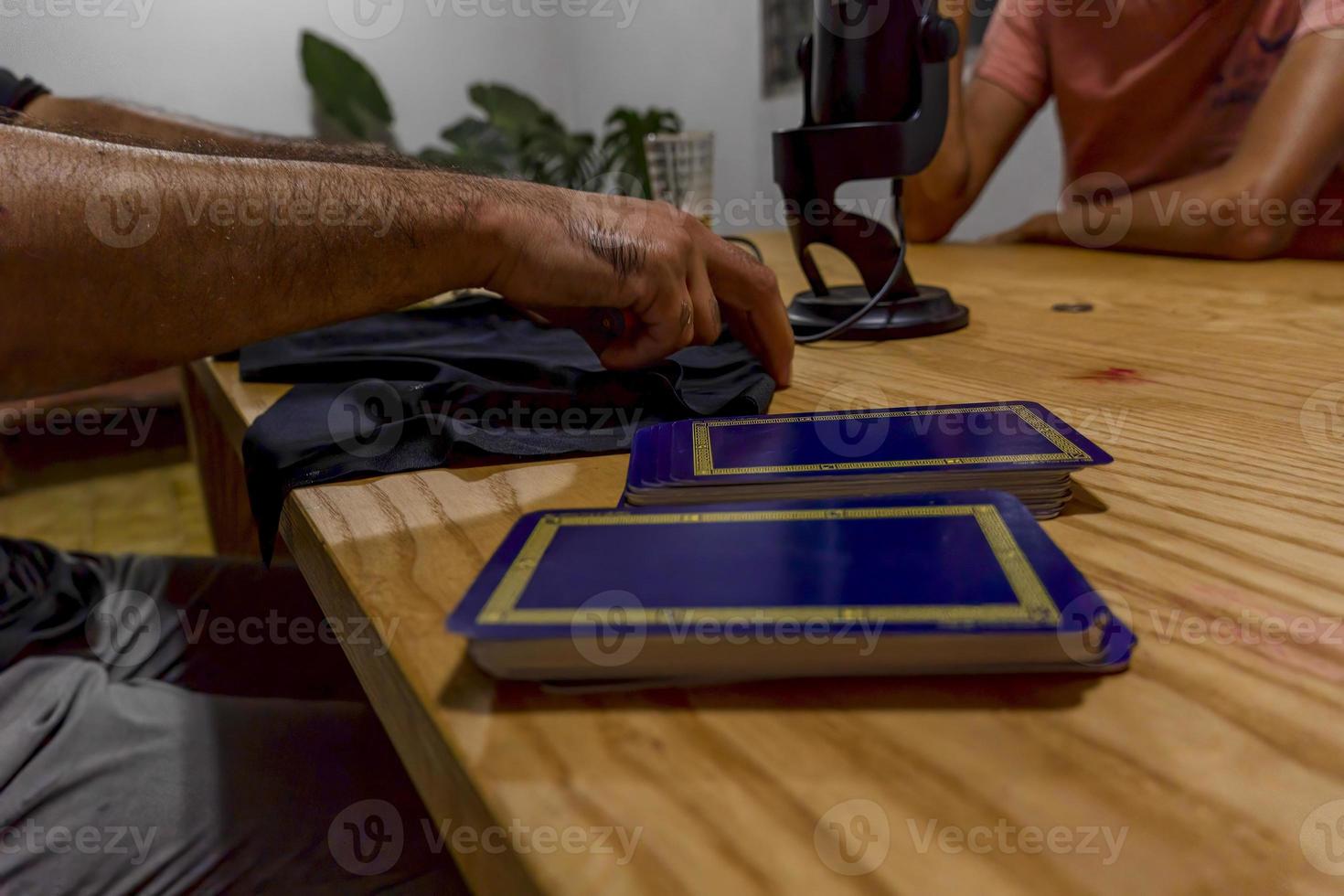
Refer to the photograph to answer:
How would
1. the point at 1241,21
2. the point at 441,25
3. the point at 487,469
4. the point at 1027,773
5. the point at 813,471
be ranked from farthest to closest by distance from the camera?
the point at 441,25 → the point at 1241,21 → the point at 487,469 → the point at 813,471 → the point at 1027,773

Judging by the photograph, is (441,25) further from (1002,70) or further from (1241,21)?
(1241,21)

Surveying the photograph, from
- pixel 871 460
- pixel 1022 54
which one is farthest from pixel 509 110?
pixel 871 460

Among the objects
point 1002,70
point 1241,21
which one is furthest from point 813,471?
point 1002,70

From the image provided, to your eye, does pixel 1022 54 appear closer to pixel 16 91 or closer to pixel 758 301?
pixel 758 301

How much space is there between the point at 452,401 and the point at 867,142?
459mm

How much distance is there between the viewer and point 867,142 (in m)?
0.82

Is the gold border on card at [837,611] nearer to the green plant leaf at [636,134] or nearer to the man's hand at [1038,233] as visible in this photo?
the man's hand at [1038,233]

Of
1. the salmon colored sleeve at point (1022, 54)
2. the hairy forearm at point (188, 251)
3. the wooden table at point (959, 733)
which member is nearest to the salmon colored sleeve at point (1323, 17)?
the salmon colored sleeve at point (1022, 54)

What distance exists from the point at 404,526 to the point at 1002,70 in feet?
5.37

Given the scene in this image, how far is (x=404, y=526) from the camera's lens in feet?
1.52

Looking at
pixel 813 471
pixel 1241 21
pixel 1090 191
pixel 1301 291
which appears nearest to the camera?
pixel 813 471

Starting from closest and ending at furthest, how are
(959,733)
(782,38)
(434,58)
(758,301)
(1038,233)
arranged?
(959,733)
(758,301)
(1038,233)
(782,38)
(434,58)

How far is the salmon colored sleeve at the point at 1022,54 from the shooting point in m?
1.67

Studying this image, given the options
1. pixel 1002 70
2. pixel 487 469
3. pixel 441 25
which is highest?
pixel 441 25
